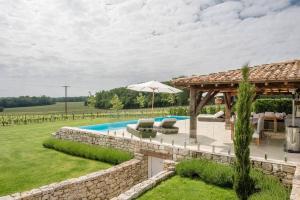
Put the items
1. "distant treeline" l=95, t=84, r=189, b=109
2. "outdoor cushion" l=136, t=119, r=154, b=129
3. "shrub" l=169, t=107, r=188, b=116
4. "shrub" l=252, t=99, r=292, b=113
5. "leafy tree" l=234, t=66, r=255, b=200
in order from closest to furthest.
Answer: "leafy tree" l=234, t=66, r=255, b=200
"outdoor cushion" l=136, t=119, r=154, b=129
"shrub" l=252, t=99, r=292, b=113
"shrub" l=169, t=107, r=188, b=116
"distant treeline" l=95, t=84, r=189, b=109

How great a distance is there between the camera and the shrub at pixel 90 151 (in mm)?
12688

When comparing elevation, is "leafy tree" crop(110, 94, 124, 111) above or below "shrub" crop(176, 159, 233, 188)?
above

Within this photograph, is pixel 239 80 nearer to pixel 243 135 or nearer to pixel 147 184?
pixel 243 135

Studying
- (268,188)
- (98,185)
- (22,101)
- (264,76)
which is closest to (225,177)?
(268,188)

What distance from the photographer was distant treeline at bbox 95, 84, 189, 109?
56275 millimetres

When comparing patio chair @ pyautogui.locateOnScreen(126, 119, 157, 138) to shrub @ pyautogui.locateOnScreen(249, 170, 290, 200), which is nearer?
shrub @ pyautogui.locateOnScreen(249, 170, 290, 200)

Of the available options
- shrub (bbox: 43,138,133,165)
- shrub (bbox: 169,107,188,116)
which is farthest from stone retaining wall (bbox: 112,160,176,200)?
shrub (bbox: 169,107,188,116)

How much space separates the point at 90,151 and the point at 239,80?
8.89m

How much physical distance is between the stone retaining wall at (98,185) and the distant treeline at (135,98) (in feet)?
121

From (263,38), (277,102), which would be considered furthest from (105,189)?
(277,102)

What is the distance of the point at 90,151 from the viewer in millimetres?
13812

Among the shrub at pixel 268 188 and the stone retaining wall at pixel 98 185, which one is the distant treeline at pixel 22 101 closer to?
the stone retaining wall at pixel 98 185

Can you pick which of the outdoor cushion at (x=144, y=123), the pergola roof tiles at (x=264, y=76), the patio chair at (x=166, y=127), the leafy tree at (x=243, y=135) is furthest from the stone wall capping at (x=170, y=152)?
the pergola roof tiles at (x=264, y=76)

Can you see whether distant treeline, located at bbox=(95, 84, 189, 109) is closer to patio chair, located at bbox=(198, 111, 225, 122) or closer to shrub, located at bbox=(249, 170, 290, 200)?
patio chair, located at bbox=(198, 111, 225, 122)
